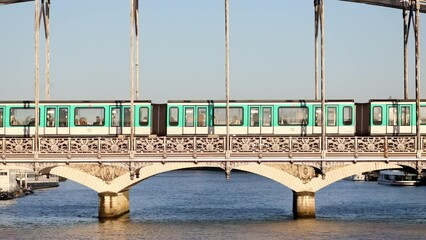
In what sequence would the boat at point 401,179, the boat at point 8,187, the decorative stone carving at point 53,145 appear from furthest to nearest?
the boat at point 401,179
the boat at point 8,187
the decorative stone carving at point 53,145

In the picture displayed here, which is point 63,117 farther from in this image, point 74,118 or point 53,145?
point 53,145

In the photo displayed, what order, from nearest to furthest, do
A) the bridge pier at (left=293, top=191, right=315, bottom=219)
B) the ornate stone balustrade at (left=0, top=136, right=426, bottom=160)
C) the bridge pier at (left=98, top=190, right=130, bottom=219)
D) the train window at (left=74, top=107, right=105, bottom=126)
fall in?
the ornate stone balustrade at (left=0, top=136, right=426, bottom=160) → the bridge pier at (left=293, top=191, right=315, bottom=219) → the bridge pier at (left=98, top=190, right=130, bottom=219) → the train window at (left=74, top=107, right=105, bottom=126)

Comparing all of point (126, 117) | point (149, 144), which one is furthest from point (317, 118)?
point (126, 117)

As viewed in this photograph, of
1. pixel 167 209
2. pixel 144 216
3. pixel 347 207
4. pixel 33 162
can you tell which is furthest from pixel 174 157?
pixel 347 207

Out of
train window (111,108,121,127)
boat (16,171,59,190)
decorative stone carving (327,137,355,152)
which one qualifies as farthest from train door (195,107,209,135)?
boat (16,171,59,190)

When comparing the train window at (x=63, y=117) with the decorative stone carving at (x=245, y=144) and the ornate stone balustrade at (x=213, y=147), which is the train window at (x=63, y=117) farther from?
the decorative stone carving at (x=245, y=144)

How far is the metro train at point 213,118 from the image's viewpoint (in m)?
63.1

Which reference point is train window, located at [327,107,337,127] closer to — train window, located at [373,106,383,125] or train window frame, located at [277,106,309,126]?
train window frame, located at [277,106,309,126]

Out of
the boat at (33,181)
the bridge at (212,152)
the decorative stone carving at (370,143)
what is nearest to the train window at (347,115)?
the bridge at (212,152)

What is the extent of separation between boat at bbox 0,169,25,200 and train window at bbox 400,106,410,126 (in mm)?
46120

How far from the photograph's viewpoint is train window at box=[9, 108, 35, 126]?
63.4 meters

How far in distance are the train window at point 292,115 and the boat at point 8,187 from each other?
1608 inches

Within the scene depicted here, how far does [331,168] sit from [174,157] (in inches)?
392

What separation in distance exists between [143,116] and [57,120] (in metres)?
5.65
